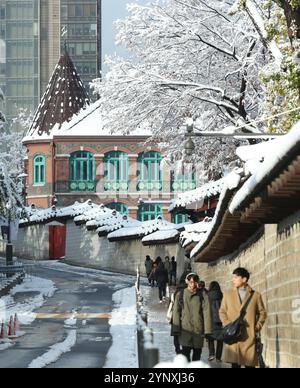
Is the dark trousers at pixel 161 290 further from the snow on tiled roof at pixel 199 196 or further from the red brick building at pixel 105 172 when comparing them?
the red brick building at pixel 105 172

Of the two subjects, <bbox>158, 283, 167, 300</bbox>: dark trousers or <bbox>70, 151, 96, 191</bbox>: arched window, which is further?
<bbox>70, 151, 96, 191</bbox>: arched window

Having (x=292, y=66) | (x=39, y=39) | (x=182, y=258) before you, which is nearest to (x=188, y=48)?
(x=292, y=66)

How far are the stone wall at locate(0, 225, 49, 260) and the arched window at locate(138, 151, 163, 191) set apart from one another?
8768 mm

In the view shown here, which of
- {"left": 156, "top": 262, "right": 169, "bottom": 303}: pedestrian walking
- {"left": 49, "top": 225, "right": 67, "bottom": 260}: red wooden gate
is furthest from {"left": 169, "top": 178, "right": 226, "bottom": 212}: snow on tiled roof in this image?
{"left": 49, "top": 225, "right": 67, "bottom": 260}: red wooden gate

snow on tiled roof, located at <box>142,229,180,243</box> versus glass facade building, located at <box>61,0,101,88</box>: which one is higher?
glass facade building, located at <box>61,0,101,88</box>

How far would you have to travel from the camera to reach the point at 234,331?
484 inches

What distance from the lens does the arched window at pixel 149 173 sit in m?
76.9

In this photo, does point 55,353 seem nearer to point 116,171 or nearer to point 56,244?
point 56,244

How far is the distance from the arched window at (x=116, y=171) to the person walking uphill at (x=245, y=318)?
6410 cm

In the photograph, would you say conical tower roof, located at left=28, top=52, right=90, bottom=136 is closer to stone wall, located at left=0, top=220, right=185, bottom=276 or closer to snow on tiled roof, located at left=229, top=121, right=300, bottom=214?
stone wall, located at left=0, top=220, right=185, bottom=276

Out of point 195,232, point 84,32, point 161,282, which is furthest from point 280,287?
point 84,32

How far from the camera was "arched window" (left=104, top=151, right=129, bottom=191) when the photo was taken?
76.9m

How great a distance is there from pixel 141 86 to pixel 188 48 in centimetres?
199

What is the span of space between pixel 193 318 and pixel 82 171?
62173 mm
